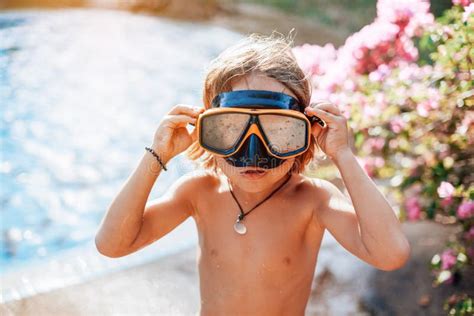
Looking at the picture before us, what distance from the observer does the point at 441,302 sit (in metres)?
2.88

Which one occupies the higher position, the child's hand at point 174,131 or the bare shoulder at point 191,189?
the child's hand at point 174,131

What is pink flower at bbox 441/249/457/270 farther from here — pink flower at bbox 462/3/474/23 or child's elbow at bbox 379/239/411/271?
pink flower at bbox 462/3/474/23

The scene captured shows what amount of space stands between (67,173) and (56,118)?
1.42 metres

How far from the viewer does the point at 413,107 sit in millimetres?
2889

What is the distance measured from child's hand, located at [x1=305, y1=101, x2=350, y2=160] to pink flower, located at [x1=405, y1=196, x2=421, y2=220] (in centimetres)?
125

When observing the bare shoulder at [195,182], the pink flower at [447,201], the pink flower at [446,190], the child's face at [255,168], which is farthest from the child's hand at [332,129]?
the pink flower at [447,201]

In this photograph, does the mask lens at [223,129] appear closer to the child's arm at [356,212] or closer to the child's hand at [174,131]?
the child's hand at [174,131]

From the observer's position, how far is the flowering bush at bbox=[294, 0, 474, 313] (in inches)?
102

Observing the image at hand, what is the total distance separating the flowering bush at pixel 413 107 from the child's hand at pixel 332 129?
69 cm

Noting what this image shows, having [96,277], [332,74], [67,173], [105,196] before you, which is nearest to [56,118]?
[67,173]

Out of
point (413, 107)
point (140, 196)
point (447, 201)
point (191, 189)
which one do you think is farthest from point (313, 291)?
point (140, 196)

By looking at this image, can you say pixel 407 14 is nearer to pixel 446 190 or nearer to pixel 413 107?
pixel 413 107

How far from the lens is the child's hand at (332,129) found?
6.37ft

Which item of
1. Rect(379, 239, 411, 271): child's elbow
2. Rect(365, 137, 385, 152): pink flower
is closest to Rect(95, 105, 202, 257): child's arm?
Rect(379, 239, 411, 271): child's elbow
